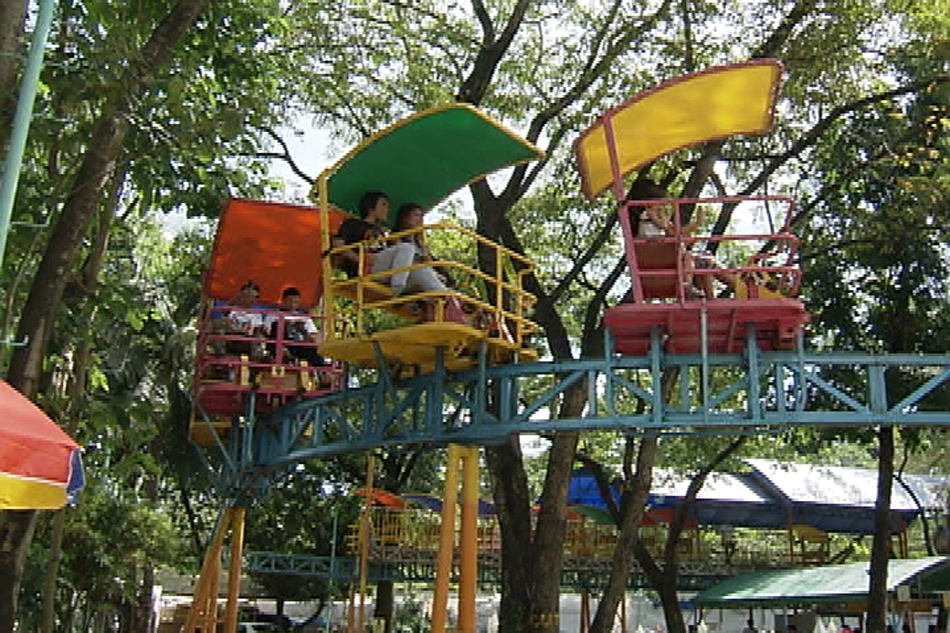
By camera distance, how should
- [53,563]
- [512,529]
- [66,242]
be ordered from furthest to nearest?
[512,529]
[53,563]
[66,242]

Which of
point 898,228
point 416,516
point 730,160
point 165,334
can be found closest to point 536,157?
point 730,160

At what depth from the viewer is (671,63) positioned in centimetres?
1600

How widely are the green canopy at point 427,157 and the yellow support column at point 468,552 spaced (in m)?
3.07

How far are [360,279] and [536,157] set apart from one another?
231 cm

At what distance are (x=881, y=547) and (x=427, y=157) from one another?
13.5 meters

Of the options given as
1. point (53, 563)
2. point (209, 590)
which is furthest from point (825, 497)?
point (53, 563)

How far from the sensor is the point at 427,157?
37.0 feet

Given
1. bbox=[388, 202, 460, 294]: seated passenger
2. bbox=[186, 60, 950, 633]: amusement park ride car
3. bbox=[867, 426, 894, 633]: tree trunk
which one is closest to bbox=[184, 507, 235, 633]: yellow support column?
bbox=[186, 60, 950, 633]: amusement park ride car

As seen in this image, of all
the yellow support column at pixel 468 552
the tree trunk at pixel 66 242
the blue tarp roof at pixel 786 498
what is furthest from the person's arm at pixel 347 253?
the blue tarp roof at pixel 786 498

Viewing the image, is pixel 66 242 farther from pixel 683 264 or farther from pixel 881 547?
pixel 881 547

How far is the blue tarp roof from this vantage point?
33875 mm

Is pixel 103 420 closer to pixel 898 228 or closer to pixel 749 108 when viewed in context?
pixel 749 108

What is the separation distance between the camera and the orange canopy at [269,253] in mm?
14070

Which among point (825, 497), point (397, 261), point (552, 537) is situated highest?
point (397, 261)
